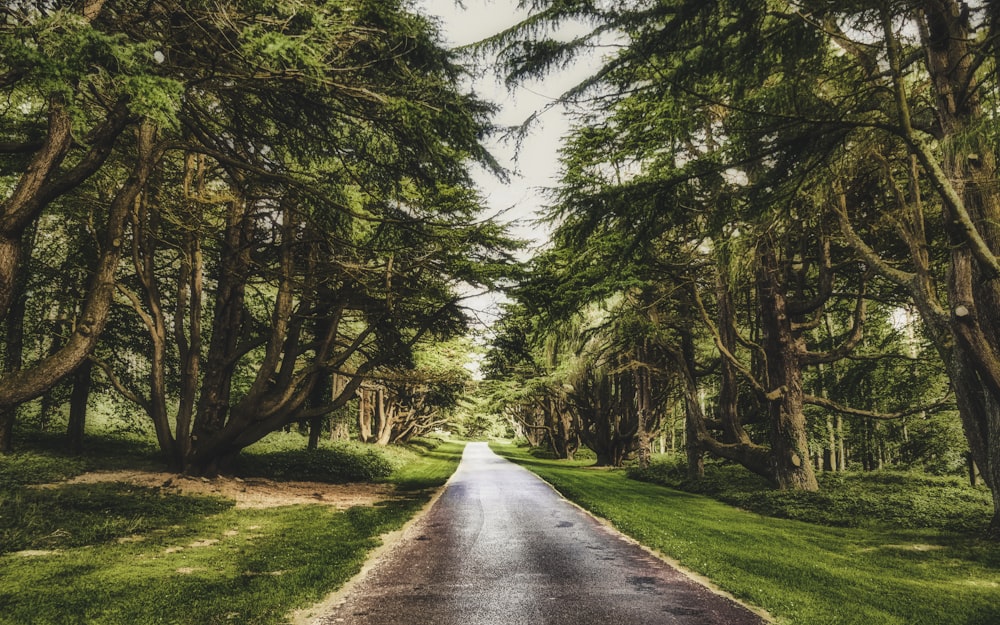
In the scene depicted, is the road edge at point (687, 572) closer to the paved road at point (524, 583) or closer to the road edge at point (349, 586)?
the paved road at point (524, 583)

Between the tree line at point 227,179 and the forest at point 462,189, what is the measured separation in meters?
0.06

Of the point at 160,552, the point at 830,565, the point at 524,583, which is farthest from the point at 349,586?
the point at 830,565

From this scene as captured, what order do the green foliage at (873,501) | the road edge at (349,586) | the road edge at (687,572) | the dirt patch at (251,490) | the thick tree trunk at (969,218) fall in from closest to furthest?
the road edge at (349,586) < the road edge at (687,572) < the thick tree trunk at (969,218) < the green foliage at (873,501) < the dirt patch at (251,490)

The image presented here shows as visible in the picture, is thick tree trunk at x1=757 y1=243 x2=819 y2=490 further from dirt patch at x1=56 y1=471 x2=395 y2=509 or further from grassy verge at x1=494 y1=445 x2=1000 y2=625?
dirt patch at x1=56 y1=471 x2=395 y2=509

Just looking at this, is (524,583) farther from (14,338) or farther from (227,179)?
(14,338)

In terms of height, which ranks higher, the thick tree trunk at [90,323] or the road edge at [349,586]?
the thick tree trunk at [90,323]

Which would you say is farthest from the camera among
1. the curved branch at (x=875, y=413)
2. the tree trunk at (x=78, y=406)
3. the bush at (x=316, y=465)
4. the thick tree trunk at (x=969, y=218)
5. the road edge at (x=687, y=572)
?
the bush at (x=316, y=465)

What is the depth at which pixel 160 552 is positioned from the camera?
6.66 m

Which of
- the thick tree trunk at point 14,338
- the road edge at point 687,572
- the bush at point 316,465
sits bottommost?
the bush at point 316,465

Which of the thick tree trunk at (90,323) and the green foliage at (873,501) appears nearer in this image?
the thick tree trunk at (90,323)

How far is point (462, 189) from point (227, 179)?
6.85 meters

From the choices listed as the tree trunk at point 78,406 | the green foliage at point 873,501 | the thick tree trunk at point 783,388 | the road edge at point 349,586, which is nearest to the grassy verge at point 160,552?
the road edge at point 349,586

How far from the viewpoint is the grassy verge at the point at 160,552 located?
15.1 feet

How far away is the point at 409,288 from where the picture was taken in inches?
459
